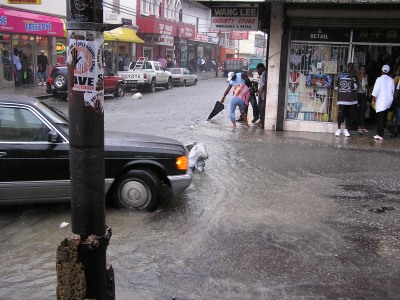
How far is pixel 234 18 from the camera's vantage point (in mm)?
13508

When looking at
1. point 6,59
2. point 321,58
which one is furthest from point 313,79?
point 6,59

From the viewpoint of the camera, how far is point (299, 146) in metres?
11.2

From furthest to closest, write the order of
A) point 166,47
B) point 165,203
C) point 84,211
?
1. point 166,47
2. point 165,203
3. point 84,211

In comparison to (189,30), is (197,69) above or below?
below

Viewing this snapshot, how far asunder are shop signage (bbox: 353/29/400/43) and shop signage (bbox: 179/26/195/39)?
3671 centimetres

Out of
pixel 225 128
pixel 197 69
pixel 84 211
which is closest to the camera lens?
pixel 84 211

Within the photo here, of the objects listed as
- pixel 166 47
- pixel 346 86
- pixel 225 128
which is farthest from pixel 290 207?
pixel 166 47

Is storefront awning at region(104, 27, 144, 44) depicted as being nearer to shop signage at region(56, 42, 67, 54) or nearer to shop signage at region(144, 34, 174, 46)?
shop signage at region(56, 42, 67, 54)

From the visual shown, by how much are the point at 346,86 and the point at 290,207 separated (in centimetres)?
628

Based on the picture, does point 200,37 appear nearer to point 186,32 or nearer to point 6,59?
point 186,32

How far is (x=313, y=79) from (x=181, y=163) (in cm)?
795

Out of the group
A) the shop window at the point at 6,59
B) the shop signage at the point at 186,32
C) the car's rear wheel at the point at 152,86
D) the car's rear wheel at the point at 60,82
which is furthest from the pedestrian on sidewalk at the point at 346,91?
the shop signage at the point at 186,32

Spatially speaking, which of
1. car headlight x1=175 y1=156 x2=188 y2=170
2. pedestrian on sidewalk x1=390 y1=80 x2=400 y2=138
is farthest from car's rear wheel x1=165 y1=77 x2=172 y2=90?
car headlight x1=175 y1=156 x2=188 y2=170

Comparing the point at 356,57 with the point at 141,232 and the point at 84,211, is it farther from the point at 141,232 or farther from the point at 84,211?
the point at 84,211
